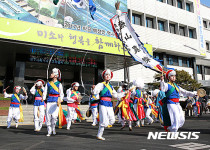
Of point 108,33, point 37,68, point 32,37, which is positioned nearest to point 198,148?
point 32,37

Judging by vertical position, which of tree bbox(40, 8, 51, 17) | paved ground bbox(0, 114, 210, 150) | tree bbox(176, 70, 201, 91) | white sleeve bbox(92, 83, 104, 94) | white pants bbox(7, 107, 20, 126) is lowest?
paved ground bbox(0, 114, 210, 150)

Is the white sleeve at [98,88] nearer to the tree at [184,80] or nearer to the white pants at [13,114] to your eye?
the white pants at [13,114]

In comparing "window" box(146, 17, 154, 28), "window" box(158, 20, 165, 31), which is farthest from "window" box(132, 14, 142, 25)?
"window" box(158, 20, 165, 31)

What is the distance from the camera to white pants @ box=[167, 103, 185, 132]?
17.4 feet

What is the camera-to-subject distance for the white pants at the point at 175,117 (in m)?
5.31

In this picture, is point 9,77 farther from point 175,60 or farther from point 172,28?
point 172,28

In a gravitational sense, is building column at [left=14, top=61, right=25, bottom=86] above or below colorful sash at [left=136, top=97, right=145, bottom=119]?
above

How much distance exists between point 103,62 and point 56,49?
699 cm

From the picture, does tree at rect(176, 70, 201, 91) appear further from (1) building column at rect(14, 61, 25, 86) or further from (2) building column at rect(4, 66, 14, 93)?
(2) building column at rect(4, 66, 14, 93)

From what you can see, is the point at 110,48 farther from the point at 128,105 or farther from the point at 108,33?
the point at 128,105

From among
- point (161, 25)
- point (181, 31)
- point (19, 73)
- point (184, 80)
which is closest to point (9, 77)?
point (19, 73)

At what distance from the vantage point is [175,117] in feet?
17.4

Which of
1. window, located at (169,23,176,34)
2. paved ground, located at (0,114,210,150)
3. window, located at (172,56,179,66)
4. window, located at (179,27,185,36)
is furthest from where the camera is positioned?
window, located at (179,27,185,36)

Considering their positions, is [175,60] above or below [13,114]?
above
